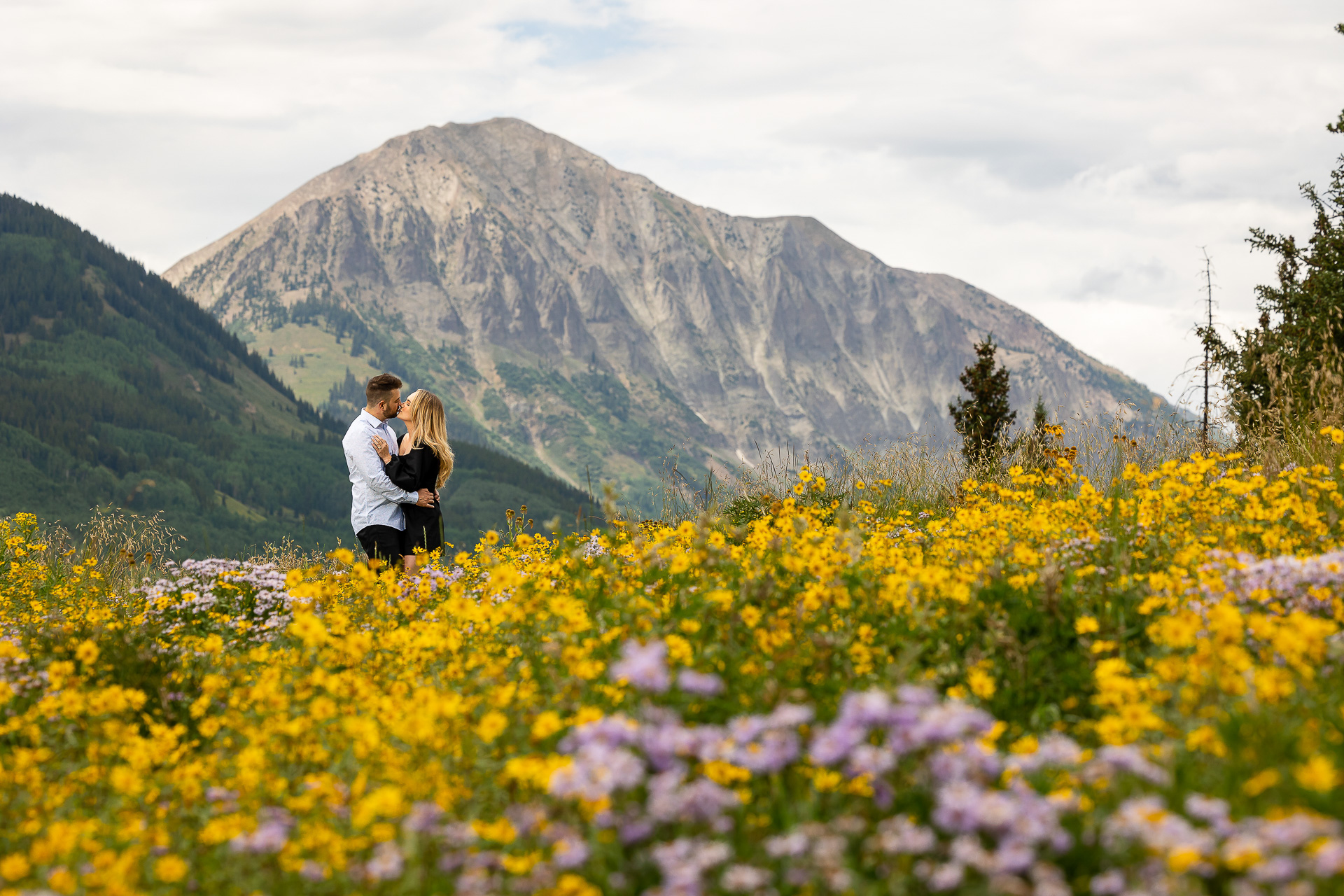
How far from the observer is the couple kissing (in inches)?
354

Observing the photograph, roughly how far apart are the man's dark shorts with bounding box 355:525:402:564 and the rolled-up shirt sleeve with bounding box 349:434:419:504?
0.30 m

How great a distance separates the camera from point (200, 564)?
26.9 ft

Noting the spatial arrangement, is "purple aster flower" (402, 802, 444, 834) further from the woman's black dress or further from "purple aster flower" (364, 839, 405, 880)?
the woman's black dress

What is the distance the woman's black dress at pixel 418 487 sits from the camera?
912 centimetres

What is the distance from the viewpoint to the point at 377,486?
29.5 feet

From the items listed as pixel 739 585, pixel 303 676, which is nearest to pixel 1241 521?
pixel 739 585

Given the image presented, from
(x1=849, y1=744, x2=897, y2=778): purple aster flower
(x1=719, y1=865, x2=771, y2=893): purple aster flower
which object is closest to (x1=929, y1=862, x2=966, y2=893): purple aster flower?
(x1=849, y1=744, x2=897, y2=778): purple aster flower

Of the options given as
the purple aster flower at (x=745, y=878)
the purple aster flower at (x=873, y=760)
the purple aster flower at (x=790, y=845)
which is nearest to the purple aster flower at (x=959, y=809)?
the purple aster flower at (x=873, y=760)

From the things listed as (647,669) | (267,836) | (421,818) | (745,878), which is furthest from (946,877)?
(267,836)

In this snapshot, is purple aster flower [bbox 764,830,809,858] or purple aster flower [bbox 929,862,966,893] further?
purple aster flower [bbox 764,830,809,858]

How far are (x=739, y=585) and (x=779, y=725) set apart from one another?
2208 mm

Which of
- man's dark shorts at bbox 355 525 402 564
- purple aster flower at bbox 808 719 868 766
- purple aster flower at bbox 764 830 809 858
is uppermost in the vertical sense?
purple aster flower at bbox 808 719 868 766

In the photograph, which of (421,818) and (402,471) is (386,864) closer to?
(421,818)

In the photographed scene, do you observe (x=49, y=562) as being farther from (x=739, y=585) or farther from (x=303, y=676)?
(x=739, y=585)
